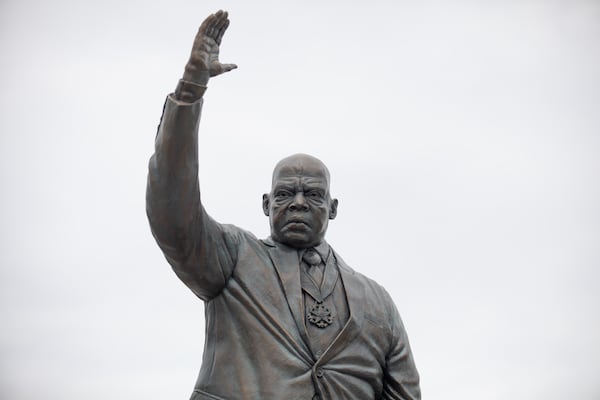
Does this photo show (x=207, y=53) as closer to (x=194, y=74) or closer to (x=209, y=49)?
(x=209, y=49)

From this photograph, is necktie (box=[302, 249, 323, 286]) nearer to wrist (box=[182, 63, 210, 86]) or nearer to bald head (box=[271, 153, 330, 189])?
bald head (box=[271, 153, 330, 189])

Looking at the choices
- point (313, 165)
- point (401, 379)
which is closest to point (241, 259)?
point (313, 165)

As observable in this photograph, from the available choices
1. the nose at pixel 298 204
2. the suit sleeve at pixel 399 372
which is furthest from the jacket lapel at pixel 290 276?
the suit sleeve at pixel 399 372

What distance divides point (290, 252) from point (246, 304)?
25.1 inches

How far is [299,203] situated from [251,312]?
0.93 meters

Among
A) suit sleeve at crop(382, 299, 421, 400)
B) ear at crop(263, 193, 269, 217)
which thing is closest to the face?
ear at crop(263, 193, 269, 217)

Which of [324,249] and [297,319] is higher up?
[324,249]

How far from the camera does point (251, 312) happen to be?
8.01m

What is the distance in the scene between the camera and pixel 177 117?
765 centimetres

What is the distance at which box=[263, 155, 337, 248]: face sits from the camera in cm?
838

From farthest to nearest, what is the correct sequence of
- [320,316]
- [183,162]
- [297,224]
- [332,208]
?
1. [332,208]
2. [297,224]
3. [320,316]
4. [183,162]

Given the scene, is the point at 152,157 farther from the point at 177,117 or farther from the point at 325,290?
the point at 325,290

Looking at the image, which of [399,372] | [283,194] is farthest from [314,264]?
[399,372]

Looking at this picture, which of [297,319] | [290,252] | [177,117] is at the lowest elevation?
[297,319]
